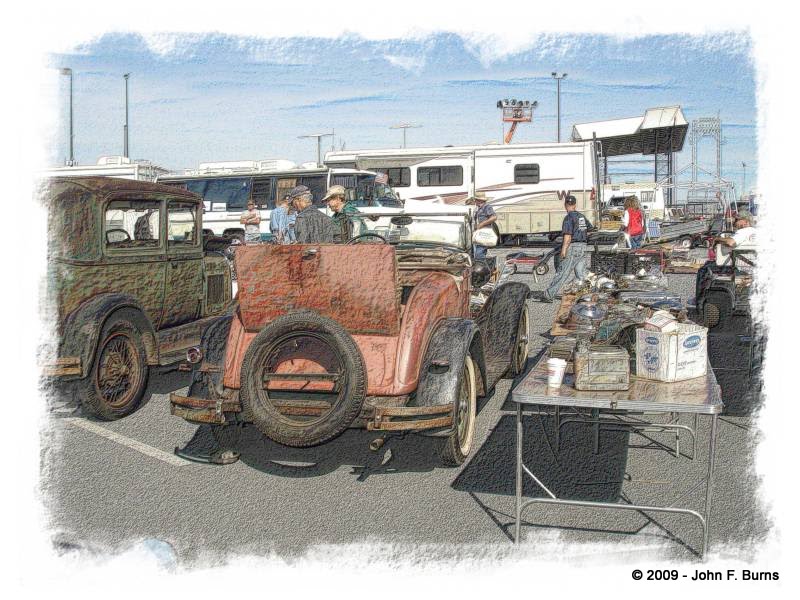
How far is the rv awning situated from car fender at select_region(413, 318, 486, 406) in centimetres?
2772

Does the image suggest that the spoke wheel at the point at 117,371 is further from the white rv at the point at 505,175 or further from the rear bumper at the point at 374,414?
the white rv at the point at 505,175

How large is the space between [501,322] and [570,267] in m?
6.32

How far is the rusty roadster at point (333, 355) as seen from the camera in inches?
188

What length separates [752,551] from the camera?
13.0ft

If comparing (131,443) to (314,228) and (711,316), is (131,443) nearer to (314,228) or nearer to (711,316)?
(314,228)

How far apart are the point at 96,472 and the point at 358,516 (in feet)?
6.56

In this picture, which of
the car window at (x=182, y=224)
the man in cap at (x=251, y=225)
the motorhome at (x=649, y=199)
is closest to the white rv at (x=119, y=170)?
the man in cap at (x=251, y=225)

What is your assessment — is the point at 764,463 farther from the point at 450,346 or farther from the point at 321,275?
the point at 321,275

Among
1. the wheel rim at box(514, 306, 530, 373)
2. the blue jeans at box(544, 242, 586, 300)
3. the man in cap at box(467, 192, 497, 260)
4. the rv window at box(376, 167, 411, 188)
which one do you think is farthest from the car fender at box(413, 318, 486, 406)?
the rv window at box(376, 167, 411, 188)

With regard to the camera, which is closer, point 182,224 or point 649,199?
point 182,224

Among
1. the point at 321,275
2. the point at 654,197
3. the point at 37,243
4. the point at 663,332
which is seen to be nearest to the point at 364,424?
the point at 321,275

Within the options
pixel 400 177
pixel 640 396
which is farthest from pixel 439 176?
pixel 640 396

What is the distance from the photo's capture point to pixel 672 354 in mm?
4129

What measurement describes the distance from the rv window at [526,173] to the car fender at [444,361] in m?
21.8
